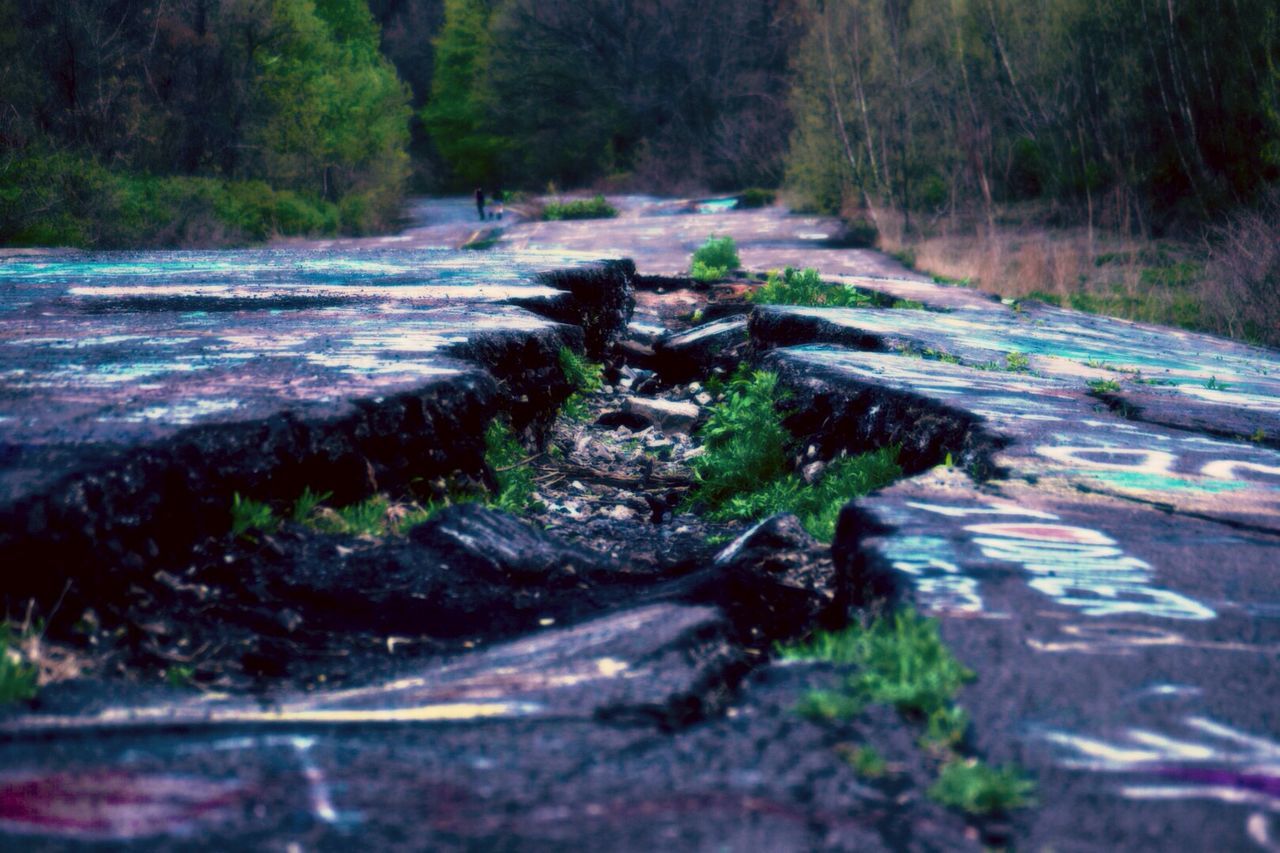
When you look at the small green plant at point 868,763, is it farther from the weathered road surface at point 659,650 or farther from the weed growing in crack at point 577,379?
the weed growing in crack at point 577,379

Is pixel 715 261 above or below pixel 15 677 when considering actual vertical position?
above

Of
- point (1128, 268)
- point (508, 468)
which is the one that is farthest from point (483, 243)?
point (508, 468)

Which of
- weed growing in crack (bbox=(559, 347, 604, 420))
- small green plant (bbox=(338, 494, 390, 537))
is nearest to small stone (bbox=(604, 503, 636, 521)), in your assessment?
weed growing in crack (bbox=(559, 347, 604, 420))

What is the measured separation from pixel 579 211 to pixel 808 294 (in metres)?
15.6

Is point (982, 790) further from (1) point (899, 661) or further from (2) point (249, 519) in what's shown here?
(2) point (249, 519)

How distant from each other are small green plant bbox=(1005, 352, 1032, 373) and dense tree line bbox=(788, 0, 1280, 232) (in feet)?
35.2

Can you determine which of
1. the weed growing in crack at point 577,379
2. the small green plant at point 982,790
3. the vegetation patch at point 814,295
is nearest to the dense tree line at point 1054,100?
the vegetation patch at point 814,295

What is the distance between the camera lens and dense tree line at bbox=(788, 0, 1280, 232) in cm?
1427

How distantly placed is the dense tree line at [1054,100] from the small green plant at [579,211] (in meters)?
5.84

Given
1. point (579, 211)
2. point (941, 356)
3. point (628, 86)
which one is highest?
point (628, 86)

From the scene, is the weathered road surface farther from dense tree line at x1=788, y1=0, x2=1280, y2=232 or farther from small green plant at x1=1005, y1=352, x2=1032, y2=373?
dense tree line at x1=788, y1=0, x2=1280, y2=232

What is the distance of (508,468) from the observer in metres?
3.32

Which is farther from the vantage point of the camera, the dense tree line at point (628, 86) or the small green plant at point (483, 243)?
the dense tree line at point (628, 86)

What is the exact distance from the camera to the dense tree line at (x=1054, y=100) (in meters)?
14.3
